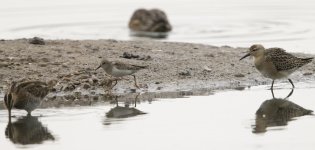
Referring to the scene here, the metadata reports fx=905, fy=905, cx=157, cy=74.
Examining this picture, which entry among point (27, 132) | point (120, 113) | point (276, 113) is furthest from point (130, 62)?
point (27, 132)

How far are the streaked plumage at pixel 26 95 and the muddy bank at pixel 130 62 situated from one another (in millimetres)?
1306

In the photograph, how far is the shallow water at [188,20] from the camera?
23234mm

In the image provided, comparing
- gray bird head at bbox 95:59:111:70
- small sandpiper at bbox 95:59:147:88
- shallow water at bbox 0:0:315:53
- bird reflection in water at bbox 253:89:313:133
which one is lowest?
bird reflection in water at bbox 253:89:313:133

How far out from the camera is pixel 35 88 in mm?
14656

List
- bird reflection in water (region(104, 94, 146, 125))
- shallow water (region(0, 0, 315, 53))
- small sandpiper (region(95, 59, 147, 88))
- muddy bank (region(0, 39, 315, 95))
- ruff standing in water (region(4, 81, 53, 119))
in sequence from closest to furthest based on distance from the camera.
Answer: bird reflection in water (region(104, 94, 146, 125)) → ruff standing in water (region(4, 81, 53, 119)) → small sandpiper (region(95, 59, 147, 88)) → muddy bank (region(0, 39, 315, 95)) → shallow water (region(0, 0, 315, 53))

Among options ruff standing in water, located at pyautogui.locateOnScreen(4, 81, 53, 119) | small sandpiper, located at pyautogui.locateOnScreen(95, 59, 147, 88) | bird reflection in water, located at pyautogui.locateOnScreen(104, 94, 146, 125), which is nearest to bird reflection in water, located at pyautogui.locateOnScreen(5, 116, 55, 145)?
ruff standing in water, located at pyautogui.locateOnScreen(4, 81, 53, 119)

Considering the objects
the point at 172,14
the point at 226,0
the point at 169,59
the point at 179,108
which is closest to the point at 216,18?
the point at 172,14

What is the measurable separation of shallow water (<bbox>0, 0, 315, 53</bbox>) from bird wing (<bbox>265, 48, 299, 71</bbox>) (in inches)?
146

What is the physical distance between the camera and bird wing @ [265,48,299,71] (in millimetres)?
16578

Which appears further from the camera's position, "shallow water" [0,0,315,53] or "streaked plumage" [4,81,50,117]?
"shallow water" [0,0,315,53]

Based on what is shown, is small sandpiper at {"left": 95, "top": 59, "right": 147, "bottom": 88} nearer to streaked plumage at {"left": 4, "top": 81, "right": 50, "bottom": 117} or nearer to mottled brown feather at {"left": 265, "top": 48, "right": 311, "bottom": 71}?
streaked plumage at {"left": 4, "top": 81, "right": 50, "bottom": 117}

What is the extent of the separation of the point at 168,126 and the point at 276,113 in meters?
2.00

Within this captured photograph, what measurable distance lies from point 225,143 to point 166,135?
93 centimetres

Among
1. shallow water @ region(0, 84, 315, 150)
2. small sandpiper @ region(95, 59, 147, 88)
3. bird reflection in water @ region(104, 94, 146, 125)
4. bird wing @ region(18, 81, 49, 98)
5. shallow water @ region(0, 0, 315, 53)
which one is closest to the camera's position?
shallow water @ region(0, 84, 315, 150)
